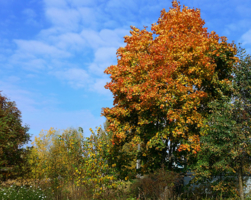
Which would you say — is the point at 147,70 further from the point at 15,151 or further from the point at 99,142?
the point at 15,151

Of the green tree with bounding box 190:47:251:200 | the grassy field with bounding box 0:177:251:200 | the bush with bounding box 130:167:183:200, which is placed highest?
the green tree with bounding box 190:47:251:200

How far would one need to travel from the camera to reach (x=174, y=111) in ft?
39.3

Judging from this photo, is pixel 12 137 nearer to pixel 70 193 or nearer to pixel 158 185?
pixel 70 193

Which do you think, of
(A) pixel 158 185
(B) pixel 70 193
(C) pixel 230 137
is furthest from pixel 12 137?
(C) pixel 230 137

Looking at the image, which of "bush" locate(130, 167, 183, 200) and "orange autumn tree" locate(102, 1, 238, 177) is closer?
"bush" locate(130, 167, 183, 200)

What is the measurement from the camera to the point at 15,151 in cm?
1511

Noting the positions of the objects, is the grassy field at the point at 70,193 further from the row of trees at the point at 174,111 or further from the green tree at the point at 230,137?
the green tree at the point at 230,137

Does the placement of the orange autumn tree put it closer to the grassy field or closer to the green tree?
the green tree

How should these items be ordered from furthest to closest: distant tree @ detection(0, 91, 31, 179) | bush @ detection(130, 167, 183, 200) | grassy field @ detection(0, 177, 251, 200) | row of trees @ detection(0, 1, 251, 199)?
distant tree @ detection(0, 91, 31, 179) → grassy field @ detection(0, 177, 251, 200) → row of trees @ detection(0, 1, 251, 199) → bush @ detection(130, 167, 183, 200)

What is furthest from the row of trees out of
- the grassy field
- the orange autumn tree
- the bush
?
the bush

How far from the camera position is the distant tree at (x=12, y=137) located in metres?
14.1

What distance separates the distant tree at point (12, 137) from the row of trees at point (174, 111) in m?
0.21

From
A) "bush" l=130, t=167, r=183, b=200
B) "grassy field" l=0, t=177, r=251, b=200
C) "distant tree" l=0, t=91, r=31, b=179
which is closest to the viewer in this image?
"bush" l=130, t=167, r=183, b=200

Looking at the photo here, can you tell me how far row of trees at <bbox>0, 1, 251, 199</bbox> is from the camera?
37.7 feet
